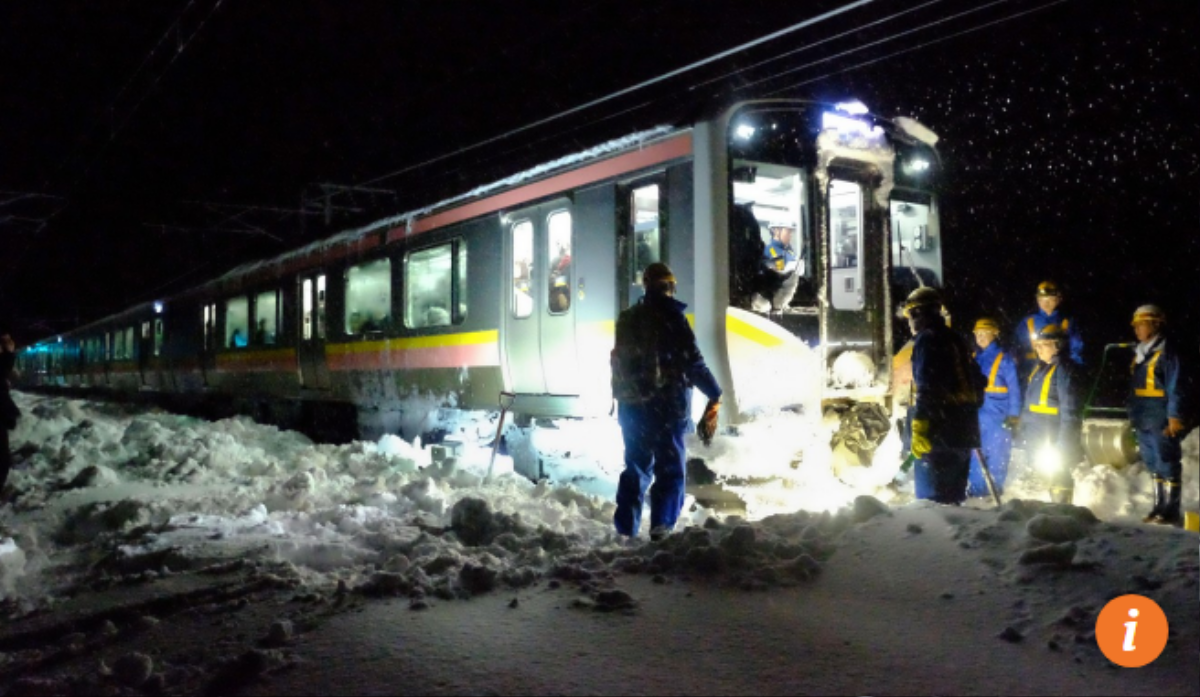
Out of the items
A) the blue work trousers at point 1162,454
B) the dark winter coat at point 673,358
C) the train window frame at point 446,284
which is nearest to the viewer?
the dark winter coat at point 673,358

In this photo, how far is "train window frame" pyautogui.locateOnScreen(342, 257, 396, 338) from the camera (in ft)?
36.2

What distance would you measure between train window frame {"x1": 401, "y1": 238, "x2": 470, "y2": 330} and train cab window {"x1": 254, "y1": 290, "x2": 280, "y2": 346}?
507cm

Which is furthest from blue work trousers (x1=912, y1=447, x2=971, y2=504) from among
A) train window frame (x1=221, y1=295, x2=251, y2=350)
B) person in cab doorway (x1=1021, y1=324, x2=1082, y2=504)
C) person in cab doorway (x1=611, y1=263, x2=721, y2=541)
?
train window frame (x1=221, y1=295, x2=251, y2=350)

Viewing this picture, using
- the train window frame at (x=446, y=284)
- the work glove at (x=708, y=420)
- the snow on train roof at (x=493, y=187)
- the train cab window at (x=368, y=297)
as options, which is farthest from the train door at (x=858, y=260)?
the train cab window at (x=368, y=297)

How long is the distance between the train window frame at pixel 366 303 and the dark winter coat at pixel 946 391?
6.93 meters

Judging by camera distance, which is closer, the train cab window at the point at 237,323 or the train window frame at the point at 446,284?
the train window frame at the point at 446,284

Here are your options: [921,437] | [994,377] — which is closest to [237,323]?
[994,377]

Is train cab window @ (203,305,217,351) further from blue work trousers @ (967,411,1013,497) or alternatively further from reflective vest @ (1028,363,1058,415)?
reflective vest @ (1028,363,1058,415)

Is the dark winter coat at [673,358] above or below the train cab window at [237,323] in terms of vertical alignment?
below

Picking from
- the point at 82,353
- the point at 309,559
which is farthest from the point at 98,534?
the point at 82,353

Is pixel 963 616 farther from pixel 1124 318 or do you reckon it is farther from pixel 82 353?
pixel 82 353

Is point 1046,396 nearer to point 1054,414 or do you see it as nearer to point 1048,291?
point 1054,414

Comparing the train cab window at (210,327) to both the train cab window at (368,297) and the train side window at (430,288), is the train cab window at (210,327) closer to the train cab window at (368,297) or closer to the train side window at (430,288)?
the train cab window at (368,297)

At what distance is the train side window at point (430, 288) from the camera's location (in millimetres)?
9711
